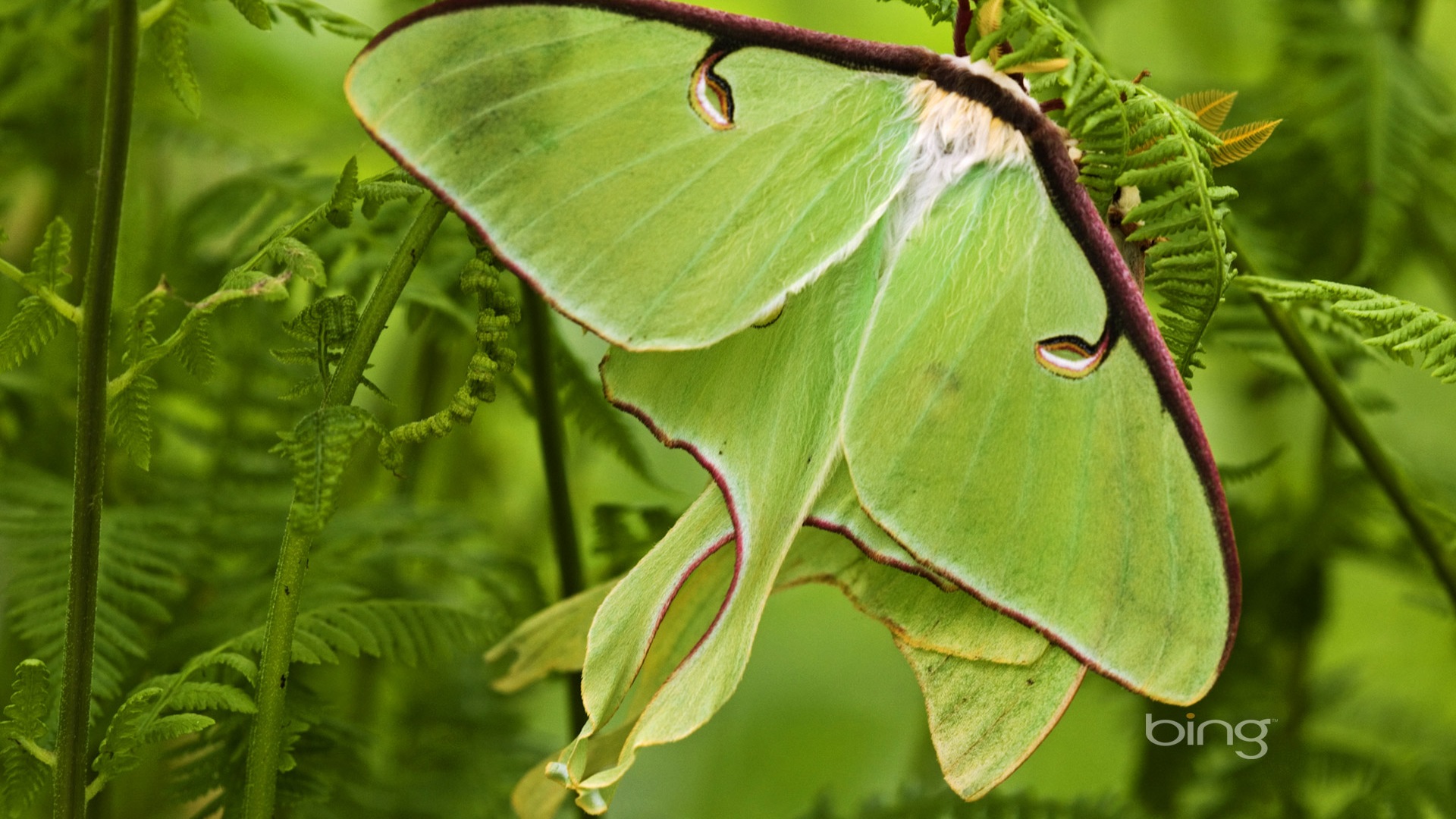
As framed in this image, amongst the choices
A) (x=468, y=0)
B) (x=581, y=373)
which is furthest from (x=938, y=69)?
(x=581, y=373)

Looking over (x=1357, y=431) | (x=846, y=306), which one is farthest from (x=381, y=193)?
(x=1357, y=431)

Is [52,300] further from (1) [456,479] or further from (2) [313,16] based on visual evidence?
(1) [456,479]

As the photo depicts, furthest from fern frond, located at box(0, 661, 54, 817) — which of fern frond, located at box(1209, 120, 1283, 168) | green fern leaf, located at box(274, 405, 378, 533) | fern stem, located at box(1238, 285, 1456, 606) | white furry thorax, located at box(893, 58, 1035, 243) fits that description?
fern stem, located at box(1238, 285, 1456, 606)

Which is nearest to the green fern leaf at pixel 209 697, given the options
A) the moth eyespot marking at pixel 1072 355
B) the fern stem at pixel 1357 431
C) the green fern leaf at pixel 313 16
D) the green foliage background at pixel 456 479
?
the green foliage background at pixel 456 479

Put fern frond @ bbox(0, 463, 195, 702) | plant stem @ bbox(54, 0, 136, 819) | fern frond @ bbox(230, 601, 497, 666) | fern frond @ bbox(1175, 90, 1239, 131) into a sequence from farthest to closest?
fern frond @ bbox(0, 463, 195, 702)
fern frond @ bbox(230, 601, 497, 666)
fern frond @ bbox(1175, 90, 1239, 131)
plant stem @ bbox(54, 0, 136, 819)

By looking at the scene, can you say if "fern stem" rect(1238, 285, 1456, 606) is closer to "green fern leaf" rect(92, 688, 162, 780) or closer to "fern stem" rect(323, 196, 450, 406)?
"fern stem" rect(323, 196, 450, 406)

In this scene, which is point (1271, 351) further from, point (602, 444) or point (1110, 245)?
point (602, 444)
